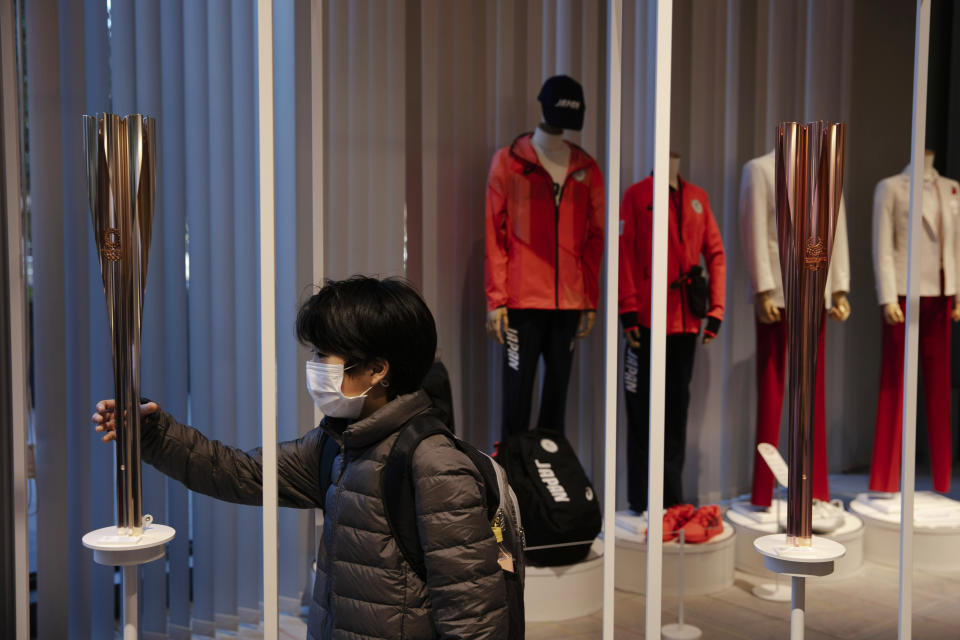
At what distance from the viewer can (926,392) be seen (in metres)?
3.98

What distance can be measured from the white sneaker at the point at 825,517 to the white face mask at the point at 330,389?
2496 millimetres

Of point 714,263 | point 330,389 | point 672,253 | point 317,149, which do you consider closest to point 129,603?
point 330,389

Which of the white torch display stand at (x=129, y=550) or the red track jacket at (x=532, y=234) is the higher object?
the red track jacket at (x=532, y=234)

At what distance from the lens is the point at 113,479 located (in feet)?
8.77

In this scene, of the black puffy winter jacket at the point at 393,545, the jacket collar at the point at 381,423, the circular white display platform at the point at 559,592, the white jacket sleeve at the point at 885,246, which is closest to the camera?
the black puffy winter jacket at the point at 393,545

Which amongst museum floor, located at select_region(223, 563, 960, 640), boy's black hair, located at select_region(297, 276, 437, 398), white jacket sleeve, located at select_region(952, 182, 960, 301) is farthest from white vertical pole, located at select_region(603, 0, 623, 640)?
white jacket sleeve, located at select_region(952, 182, 960, 301)

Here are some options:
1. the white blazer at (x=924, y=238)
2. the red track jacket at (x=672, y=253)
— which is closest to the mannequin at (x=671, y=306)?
the red track jacket at (x=672, y=253)

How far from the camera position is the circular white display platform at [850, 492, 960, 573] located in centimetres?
362

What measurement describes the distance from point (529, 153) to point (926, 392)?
2023 millimetres

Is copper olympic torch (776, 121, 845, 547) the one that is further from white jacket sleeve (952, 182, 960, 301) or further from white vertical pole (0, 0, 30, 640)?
white jacket sleeve (952, 182, 960, 301)

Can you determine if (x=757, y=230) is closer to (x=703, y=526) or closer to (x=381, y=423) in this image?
(x=703, y=526)

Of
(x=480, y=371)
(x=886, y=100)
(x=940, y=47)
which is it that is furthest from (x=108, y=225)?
(x=940, y=47)

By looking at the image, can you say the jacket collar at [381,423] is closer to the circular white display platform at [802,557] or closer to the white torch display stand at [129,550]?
the white torch display stand at [129,550]

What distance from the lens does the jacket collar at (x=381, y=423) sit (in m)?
1.51
